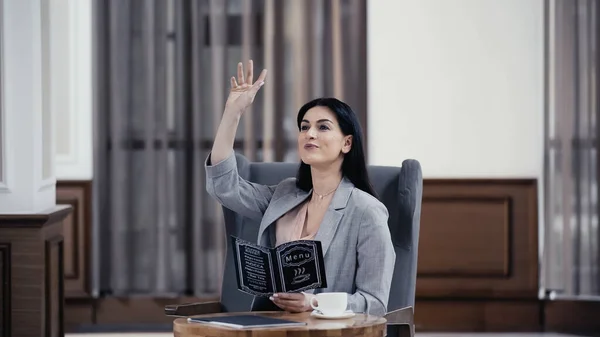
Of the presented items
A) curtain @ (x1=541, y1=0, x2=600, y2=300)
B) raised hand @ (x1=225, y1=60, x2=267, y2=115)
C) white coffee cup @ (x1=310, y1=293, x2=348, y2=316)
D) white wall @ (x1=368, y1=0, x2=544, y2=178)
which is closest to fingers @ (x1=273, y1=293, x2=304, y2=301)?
white coffee cup @ (x1=310, y1=293, x2=348, y2=316)

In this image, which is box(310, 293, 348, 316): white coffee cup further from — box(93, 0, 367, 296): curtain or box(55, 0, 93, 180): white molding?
box(55, 0, 93, 180): white molding

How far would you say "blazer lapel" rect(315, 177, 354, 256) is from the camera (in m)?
2.66

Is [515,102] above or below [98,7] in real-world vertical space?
below

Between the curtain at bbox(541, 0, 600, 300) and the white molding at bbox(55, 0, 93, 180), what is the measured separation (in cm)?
248

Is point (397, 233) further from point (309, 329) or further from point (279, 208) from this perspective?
point (309, 329)

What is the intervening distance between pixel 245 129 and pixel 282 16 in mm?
647

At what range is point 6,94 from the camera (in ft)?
11.6

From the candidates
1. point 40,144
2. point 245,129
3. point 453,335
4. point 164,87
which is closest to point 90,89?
point 164,87

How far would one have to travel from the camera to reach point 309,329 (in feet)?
7.04

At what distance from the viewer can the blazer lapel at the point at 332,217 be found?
2.66m

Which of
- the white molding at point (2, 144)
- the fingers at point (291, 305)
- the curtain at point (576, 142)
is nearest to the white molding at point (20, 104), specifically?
the white molding at point (2, 144)

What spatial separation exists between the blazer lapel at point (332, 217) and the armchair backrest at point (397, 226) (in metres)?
0.19

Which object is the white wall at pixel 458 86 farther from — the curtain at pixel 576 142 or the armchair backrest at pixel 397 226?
the armchair backrest at pixel 397 226

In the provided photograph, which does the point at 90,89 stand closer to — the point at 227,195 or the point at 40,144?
the point at 40,144
